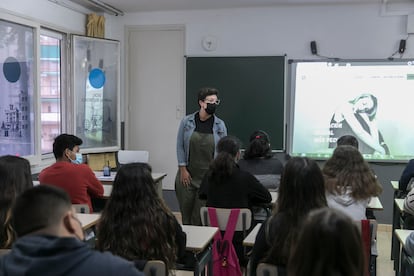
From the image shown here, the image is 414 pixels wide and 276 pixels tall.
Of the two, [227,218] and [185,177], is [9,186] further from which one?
[185,177]

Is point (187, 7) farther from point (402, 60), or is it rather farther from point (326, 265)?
point (326, 265)

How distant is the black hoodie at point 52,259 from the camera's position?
1.26 meters

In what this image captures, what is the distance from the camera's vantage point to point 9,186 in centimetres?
249

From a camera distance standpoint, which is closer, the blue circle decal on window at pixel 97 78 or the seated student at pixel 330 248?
the seated student at pixel 330 248

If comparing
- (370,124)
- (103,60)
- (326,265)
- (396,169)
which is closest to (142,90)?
(103,60)

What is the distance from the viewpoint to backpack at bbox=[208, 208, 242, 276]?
10.6ft

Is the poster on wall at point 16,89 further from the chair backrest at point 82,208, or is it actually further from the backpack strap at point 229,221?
the backpack strap at point 229,221

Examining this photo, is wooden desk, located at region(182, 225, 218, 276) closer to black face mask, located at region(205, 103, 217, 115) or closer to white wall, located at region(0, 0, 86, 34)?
black face mask, located at region(205, 103, 217, 115)

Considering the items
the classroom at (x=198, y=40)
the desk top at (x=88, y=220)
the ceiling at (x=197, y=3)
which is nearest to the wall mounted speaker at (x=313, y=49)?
the classroom at (x=198, y=40)

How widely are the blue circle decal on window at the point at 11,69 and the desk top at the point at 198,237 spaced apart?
2.68 metres

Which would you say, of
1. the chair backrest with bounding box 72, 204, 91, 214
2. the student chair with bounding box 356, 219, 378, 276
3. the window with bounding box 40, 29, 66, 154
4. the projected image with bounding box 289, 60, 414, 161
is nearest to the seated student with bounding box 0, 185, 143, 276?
the student chair with bounding box 356, 219, 378, 276

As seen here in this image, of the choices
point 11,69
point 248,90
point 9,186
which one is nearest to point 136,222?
point 9,186

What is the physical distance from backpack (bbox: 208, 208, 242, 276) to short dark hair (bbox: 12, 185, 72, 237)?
1.96 m

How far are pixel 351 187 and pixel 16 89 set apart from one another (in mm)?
3406
